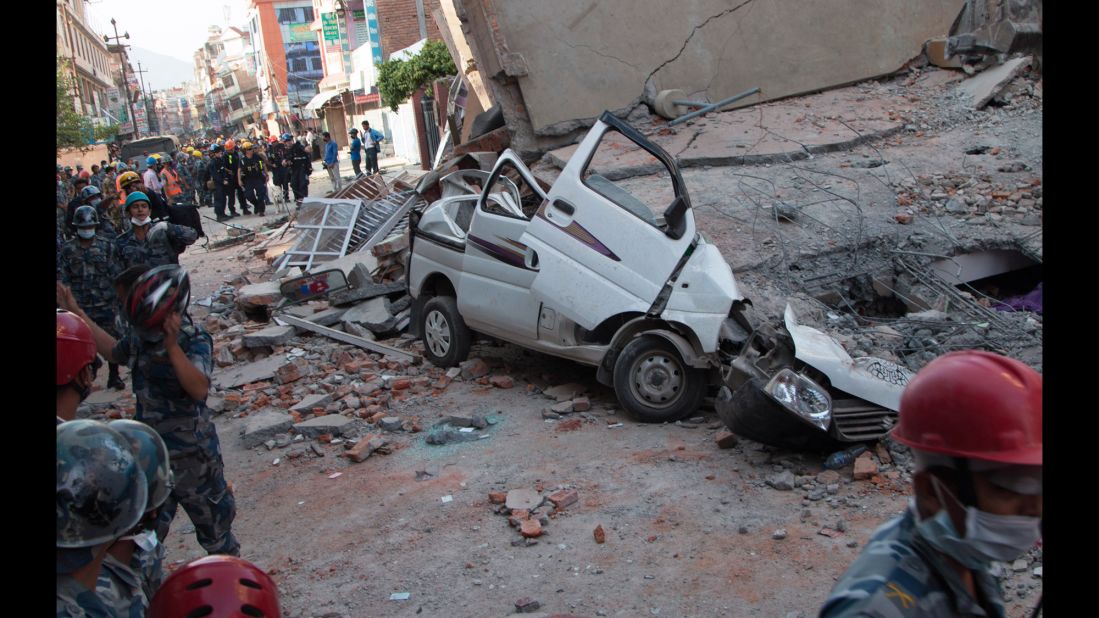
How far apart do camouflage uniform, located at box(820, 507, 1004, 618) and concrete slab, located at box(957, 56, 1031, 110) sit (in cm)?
1206

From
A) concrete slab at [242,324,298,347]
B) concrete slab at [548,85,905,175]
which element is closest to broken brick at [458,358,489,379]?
concrete slab at [242,324,298,347]

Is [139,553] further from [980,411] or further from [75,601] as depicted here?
[980,411]

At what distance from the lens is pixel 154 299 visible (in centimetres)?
369

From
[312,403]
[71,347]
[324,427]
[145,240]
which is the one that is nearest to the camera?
[71,347]

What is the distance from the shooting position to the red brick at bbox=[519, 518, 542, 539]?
4.96m

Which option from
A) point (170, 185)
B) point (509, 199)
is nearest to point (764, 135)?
point (509, 199)

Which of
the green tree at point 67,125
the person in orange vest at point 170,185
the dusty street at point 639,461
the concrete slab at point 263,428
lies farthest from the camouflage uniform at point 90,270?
the green tree at point 67,125

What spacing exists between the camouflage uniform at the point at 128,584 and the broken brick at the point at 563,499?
3135 mm

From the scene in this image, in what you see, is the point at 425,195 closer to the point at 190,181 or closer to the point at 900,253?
the point at 900,253

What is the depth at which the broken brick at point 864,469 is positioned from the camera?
5.19 metres

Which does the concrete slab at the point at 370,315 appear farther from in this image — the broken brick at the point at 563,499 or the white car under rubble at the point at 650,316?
the broken brick at the point at 563,499

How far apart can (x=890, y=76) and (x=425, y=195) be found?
7773 millimetres

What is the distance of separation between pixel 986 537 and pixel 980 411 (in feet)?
0.88
